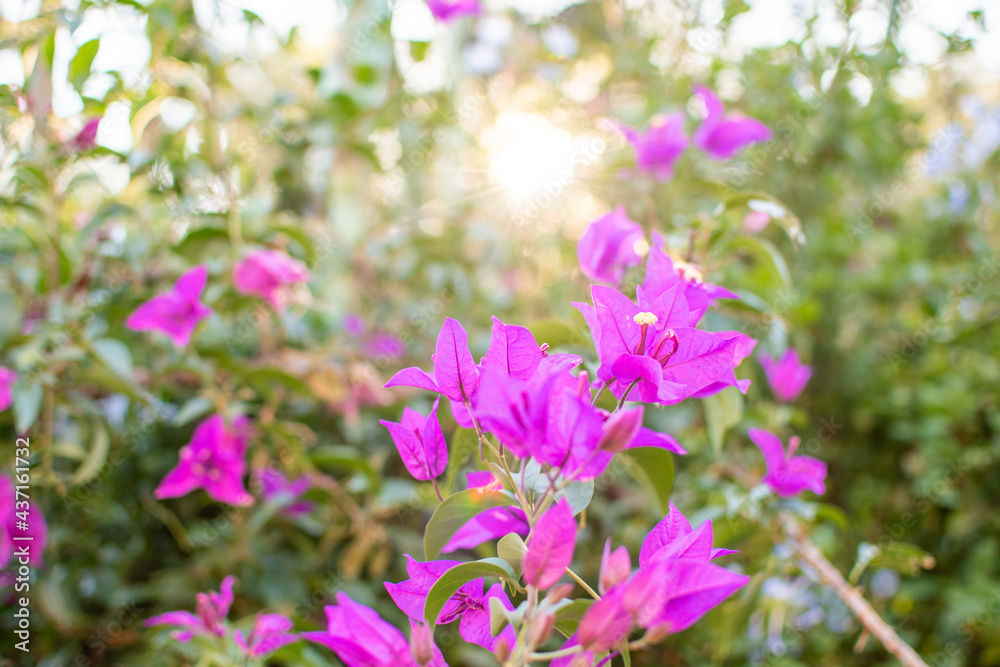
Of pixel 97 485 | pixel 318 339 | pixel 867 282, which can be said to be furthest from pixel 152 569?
pixel 867 282

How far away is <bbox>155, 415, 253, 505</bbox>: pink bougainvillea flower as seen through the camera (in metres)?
0.94

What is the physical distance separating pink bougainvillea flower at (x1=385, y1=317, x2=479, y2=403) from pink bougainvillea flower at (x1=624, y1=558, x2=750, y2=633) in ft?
0.53

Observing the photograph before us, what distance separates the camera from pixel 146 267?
1.27 m

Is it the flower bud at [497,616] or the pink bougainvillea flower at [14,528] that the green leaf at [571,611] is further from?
the pink bougainvillea flower at [14,528]

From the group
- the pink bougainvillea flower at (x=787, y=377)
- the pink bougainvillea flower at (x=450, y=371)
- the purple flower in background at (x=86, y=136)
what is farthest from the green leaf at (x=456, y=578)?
the purple flower in background at (x=86, y=136)

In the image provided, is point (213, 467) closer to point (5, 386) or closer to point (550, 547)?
point (5, 386)

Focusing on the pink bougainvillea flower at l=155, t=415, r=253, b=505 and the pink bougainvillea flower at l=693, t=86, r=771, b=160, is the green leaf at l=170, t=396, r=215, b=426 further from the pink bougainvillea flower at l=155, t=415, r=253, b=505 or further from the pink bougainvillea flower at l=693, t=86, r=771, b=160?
the pink bougainvillea flower at l=693, t=86, r=771, b=160

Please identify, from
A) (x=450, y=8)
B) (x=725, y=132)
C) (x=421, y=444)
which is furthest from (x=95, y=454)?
(x=450, y=8)

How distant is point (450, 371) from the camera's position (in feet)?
1.39

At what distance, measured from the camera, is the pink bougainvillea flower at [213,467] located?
3.08 ft

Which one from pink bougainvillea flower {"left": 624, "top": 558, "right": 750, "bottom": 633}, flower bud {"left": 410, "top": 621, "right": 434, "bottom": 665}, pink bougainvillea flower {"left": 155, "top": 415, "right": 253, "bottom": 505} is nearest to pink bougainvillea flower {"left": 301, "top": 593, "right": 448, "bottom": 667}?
flower bud {"left": 410, "top": 621, "right": 434, "bottom": 665}

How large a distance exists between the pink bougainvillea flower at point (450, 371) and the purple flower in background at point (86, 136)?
84 centimetres

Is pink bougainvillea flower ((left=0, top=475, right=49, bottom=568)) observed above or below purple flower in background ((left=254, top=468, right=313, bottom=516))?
above

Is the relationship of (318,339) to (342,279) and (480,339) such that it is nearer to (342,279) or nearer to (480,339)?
(342,279)
